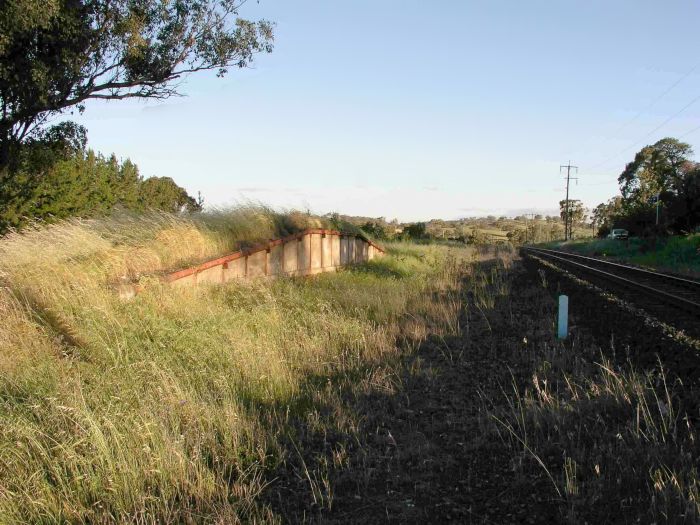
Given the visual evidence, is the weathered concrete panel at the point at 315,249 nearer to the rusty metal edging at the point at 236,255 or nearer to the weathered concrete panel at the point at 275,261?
the rusty metal edging at the point at 236,255

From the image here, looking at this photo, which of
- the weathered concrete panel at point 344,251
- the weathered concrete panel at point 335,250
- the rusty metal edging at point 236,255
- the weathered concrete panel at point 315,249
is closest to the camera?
the rusty metal edging at point 236,255

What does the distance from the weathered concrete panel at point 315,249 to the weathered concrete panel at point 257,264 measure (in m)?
3.46

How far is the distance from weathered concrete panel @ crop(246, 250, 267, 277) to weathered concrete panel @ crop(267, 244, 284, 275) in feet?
0.97

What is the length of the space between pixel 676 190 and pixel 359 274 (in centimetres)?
3671

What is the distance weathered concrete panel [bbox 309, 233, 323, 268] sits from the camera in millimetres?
17527

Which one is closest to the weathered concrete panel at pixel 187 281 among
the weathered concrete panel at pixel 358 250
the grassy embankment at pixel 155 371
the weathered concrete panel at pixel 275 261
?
Result: the grassy embankment at pixel 155 371

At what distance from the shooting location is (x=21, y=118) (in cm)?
1557

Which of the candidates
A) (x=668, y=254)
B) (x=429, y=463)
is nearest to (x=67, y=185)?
(x=429, y=463)

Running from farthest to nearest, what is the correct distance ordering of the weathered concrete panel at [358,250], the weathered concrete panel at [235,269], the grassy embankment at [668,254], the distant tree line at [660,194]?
the distant tree line at [660,194] < the grassy embankment at [668,254] < the weathered concrete panel at [358,250] < the weathered concrete panel at [235,269]

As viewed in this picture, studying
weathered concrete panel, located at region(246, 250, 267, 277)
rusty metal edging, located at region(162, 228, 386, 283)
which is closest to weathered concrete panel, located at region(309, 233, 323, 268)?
rusty metal edging, located at region(162, 228, 386, 283)

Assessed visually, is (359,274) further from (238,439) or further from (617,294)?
(238,439)

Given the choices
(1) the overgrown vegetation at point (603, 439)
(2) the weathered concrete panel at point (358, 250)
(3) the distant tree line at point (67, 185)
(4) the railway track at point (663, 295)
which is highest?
(3) the distant tree line at point (67, 185)

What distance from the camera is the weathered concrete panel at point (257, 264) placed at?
13.4 m

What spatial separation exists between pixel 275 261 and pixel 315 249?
10.5 ft
